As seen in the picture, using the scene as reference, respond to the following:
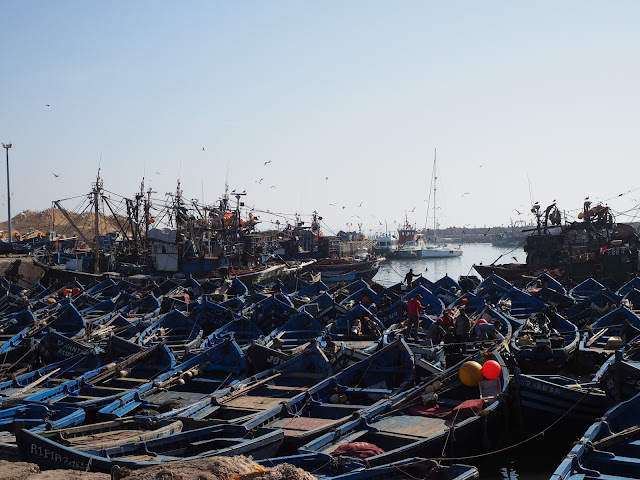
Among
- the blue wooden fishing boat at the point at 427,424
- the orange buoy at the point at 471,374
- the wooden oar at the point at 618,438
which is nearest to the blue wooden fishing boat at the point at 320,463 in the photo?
the blue wooden fishing boat at the point at 427,424

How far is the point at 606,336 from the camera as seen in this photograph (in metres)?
21.4

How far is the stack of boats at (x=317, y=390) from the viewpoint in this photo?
37.3 feet

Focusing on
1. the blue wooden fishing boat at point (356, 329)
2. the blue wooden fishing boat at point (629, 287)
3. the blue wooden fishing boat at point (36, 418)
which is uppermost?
the blue wooden fishing boat at point (629, 287)

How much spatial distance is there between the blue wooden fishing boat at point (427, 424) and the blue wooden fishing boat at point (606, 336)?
538 cm

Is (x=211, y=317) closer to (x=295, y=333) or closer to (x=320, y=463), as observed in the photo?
(x=295, y=333)

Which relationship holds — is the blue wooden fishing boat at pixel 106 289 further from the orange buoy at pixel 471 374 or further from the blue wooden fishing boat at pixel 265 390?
the orange buoy at pixel 471 374

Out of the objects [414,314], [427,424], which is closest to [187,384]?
[427,424]

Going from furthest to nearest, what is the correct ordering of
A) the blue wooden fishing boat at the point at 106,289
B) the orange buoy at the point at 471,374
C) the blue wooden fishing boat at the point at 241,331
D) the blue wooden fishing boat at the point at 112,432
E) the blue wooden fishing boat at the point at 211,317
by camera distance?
the blue wooden fishing boat at the point at 106,289 < the blue wooden fishing boat at the point at 211,317 < the blue wooden fishing boat at the point at 241,331 < the orange buoy at the point at 471,374 < the blue wooden fishing boat at the point at 112,432

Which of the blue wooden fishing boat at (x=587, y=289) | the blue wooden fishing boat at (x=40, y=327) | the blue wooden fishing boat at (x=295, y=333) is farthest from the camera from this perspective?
the blue wooden fishing boat at (x=587, y=289)

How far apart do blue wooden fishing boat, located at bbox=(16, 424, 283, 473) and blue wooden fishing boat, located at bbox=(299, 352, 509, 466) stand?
39.1 inches

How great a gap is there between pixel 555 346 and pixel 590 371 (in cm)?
117

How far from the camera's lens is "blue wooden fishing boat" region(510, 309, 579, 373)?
18.7 m

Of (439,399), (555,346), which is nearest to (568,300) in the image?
(555,346)

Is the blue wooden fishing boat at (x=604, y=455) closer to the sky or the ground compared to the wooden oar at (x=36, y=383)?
closer to the sky
